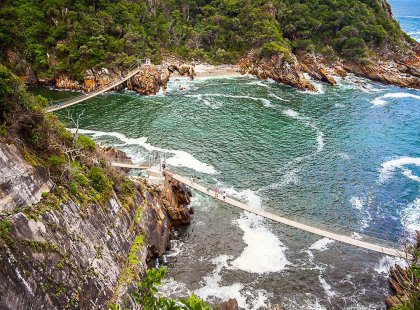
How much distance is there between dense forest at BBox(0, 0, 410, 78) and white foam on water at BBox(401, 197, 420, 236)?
3485cm

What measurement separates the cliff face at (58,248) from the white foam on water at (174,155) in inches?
540

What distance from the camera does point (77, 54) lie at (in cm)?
5397

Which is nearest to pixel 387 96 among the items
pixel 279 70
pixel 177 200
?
pixel 279 70

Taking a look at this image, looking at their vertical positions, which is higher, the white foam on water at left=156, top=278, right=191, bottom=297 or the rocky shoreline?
the rocky shoreline

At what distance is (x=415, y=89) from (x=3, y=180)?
6060 cm

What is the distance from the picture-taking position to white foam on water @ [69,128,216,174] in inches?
1368

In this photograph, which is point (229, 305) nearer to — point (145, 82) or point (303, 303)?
point (303, 303)

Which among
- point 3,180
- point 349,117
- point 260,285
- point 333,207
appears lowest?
point 260,285

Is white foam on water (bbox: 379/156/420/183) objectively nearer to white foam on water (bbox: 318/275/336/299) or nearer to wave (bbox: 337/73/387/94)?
white foam on water (bbox: 318/275/336/299)

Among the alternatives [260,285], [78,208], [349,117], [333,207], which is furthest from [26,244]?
[349,117]

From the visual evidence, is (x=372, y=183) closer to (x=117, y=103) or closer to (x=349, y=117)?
(x=349, y=117)

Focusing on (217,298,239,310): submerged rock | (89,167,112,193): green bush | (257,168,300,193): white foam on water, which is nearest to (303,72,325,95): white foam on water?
(257,168,300,193): white foam on water

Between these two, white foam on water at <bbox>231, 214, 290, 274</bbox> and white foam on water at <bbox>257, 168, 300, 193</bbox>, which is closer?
white foam on water at <bbox>231, 214, 290, 274</bbox>

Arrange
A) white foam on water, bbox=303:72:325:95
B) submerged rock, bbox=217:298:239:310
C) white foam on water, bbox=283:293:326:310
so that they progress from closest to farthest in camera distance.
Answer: submerged rock, bbox=217:298:239:310
white foam on water, bbox=283:293:326:310
white foam on water, bbox=303:72:325:95
